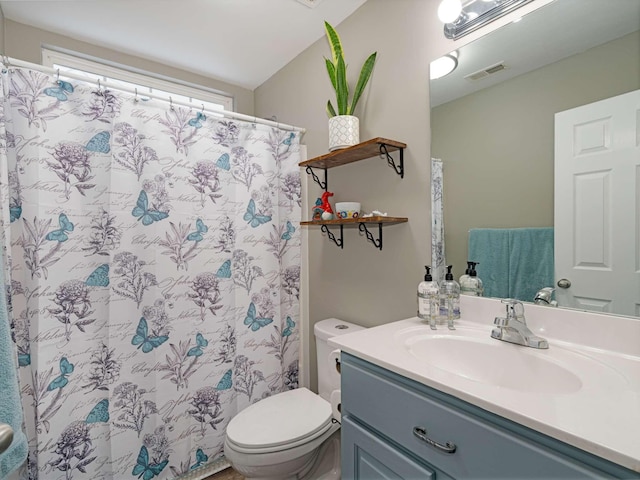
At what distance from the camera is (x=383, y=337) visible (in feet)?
3.65

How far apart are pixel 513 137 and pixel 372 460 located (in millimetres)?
1109

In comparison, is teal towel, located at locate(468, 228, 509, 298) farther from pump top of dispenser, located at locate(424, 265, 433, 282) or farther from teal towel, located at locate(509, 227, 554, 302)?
pump top of dispenser, located at locate(424, 265, 433, 282)

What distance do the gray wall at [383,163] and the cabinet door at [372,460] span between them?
0.58 m

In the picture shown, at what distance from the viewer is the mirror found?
3.05ft

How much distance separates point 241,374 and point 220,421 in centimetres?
25

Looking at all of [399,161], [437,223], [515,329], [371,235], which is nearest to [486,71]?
[399,161]

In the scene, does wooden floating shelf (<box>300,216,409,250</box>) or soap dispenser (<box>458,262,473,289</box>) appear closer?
soap dispenser (<box>458,262,473,289</box>)

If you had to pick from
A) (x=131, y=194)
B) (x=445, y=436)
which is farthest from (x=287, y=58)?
(x=445, y=436)

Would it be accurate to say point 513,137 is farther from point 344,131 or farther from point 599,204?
point 344,131

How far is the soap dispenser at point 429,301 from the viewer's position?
1.23m

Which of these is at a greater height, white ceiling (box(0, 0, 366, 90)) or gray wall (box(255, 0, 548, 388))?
white ceiling (box(0, 0, 366, 90))

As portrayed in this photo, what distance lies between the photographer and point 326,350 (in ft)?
5.40

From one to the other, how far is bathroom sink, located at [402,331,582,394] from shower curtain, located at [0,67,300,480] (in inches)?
42.0

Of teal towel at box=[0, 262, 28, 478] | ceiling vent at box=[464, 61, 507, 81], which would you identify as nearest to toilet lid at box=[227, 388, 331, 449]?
teal towel at box=[0, 262, 28, 478]
